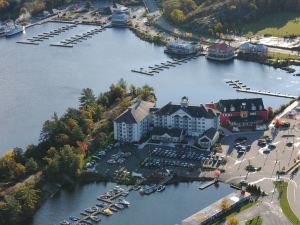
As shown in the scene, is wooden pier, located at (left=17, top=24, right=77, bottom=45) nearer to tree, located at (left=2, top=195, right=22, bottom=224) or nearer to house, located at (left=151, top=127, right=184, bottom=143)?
house, located at (left=151, top=127, right=184, bottom=143)

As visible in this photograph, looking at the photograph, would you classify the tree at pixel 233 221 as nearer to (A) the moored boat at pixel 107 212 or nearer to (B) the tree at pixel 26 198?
(A) the moored boat at pixel 107 212

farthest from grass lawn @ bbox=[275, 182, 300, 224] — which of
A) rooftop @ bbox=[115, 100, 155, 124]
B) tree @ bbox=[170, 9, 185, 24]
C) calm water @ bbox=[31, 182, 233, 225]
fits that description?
tree @ bbox=[170, 9, 185, 24]

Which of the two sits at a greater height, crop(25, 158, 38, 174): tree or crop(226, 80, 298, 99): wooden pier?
crop(226, 80, 298, 99): wooden pier

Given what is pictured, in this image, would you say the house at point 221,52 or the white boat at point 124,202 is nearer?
the white boat at point 124,202

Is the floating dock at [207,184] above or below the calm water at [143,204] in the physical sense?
above


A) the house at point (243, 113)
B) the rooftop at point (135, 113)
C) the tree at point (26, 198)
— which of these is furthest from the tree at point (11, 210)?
the house at point (243, 113)

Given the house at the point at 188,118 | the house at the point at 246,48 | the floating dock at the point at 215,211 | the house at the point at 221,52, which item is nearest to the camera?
the floating dock at the point at 215,211

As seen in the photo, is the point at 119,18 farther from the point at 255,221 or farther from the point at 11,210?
the point at 255,221
